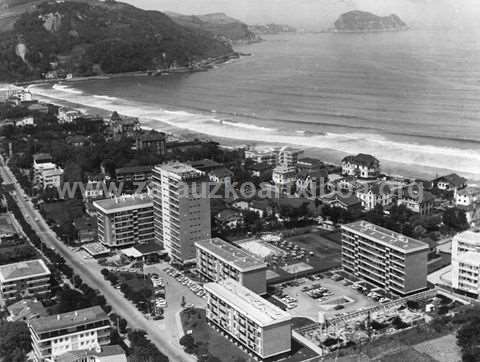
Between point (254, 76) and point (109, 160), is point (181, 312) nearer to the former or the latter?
point (109, 160)

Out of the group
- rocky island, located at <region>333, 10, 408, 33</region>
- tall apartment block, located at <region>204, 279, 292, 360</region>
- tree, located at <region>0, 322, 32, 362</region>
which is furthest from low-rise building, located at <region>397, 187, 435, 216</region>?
rocky island, located at <region>333, 10, 408, 33</region>

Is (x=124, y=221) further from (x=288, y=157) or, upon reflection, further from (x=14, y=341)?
(x=288, y=157)

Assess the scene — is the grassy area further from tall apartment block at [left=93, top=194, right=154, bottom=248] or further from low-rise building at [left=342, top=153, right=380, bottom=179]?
low-rise building at [left=342, top=153, right=380, bottom=179]

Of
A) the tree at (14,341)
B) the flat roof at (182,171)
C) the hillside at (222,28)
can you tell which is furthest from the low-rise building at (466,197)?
the hillside at (222,28)

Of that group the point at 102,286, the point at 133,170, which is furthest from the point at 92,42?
the point at 102,286

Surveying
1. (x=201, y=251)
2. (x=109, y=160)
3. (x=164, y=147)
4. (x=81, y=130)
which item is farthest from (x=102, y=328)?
(x=81, y=130)
